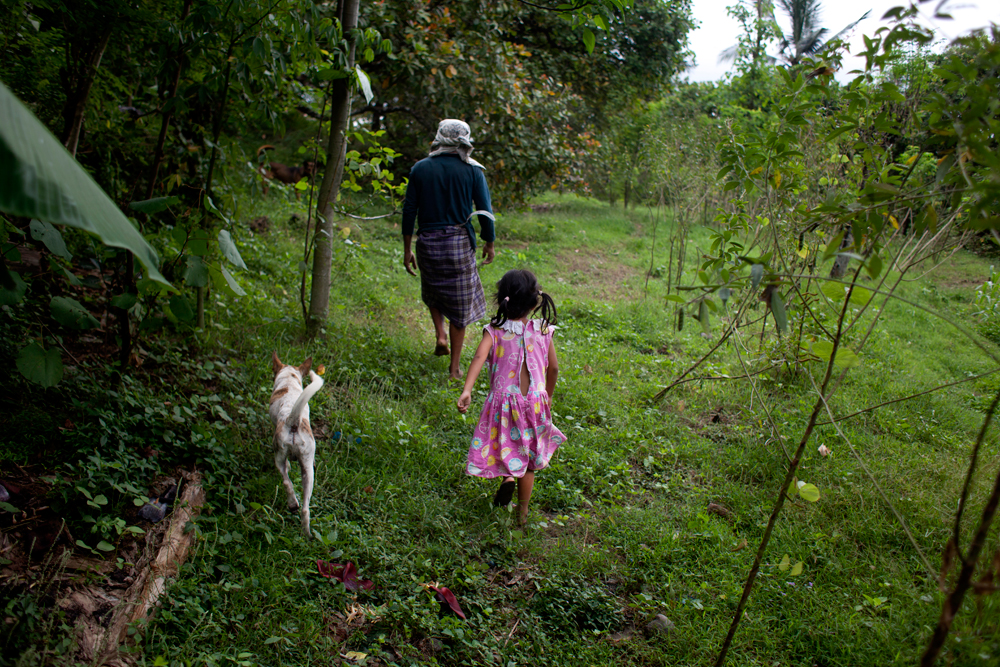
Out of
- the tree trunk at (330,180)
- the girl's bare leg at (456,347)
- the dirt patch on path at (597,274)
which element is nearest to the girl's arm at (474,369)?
the girl's bare leg at (456,347)

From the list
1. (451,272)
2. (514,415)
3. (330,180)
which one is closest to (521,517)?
(514,415)

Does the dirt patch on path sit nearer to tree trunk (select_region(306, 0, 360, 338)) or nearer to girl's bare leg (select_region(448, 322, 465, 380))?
girl's bare leg (select_region(448, 322, 465, 380))

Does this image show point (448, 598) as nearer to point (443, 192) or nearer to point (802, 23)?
point (443, 192)

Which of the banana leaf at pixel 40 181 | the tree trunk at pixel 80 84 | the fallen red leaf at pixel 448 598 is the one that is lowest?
the fallen red leaf at pixel 448 598

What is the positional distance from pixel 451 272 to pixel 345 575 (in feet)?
8.44

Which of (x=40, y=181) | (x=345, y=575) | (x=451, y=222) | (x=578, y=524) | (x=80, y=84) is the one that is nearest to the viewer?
(x=40, y=181)

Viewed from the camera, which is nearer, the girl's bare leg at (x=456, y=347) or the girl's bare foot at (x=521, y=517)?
the girl's bare foot at (x=521, y=517)

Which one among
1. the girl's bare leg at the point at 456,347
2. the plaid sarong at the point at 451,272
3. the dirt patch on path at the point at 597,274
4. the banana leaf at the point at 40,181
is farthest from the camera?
the dirt patch on path at the point at 597,274

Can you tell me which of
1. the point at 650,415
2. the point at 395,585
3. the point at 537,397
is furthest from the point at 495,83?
the point at 395,585

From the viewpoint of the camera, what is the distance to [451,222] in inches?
175

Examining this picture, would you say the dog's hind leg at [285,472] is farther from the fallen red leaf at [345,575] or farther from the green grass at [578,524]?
the fallen red leaf at [345,575]

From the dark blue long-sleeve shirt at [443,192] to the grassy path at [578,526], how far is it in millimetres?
1121

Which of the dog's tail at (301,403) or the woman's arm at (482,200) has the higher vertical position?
the woman's arm at (482,200)

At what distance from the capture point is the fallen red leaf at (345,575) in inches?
95.7
